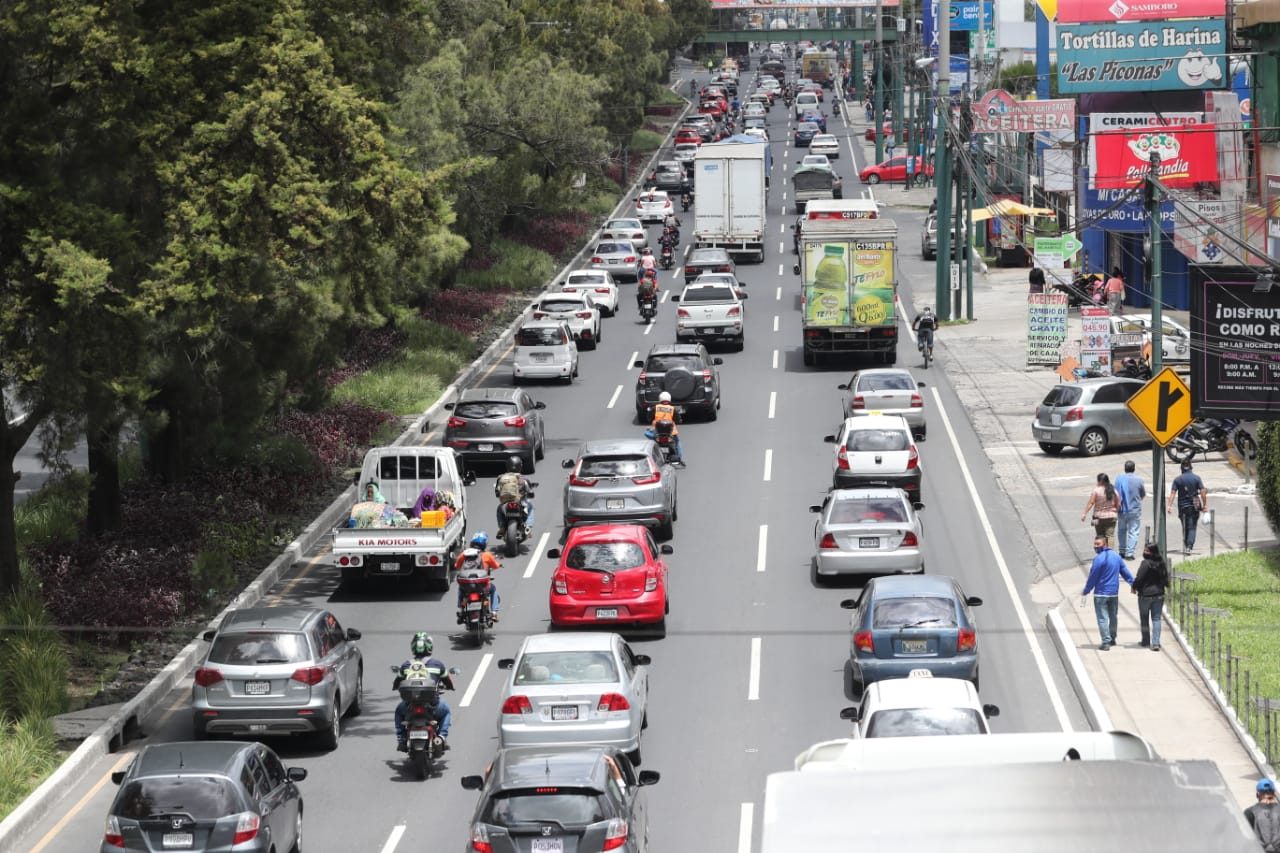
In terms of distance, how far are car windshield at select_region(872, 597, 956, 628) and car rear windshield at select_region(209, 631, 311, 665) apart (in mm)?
6528

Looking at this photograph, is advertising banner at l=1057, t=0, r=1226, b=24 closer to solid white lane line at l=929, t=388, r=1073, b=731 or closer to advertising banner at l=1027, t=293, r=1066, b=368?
advertising banner at l=1027, t=293, r=1066, b=368

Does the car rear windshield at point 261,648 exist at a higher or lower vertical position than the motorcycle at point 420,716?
higher

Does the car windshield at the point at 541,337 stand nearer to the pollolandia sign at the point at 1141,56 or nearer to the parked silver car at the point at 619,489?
the parked silver car at the point at 619,489

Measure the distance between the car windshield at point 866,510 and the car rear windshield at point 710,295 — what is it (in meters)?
22.7

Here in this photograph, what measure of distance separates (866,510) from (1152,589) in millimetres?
4992

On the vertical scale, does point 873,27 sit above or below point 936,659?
above

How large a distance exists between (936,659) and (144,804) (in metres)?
9.55

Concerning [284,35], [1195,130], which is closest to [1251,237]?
[1195,130]

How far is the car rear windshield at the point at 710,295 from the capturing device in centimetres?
4997

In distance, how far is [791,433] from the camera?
39.5 m

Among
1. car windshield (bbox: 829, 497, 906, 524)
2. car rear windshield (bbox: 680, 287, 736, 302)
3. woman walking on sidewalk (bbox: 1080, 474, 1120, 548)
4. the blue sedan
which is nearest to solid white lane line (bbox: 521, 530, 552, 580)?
car windshield (bbox: 829, 497, 906, 524)

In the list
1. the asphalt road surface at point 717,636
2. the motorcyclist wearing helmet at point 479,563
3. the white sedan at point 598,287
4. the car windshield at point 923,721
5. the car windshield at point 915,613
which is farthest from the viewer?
the white sedan at point 598,287

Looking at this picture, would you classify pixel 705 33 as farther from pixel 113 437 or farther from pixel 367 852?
pixel 367 852

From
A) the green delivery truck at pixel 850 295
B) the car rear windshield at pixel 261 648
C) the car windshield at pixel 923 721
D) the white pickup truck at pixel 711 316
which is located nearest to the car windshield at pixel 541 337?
the white pickup truck at pixel 711 316
